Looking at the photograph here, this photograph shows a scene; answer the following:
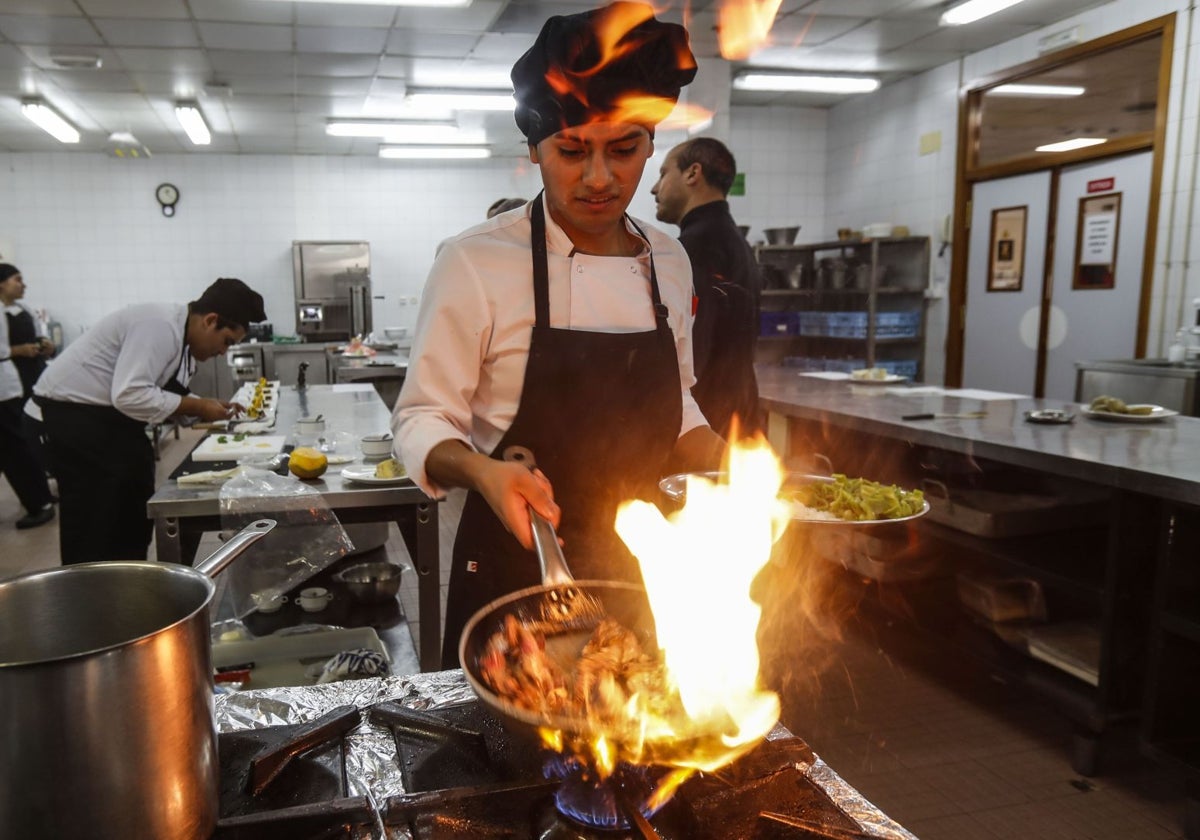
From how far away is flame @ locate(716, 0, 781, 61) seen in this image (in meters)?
5.83

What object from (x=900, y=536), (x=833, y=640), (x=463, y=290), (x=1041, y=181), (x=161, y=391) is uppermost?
(x=1041, y=181)

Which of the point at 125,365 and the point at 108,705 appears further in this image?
the point at 125,365

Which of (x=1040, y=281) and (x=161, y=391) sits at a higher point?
(x=1040, y=281)

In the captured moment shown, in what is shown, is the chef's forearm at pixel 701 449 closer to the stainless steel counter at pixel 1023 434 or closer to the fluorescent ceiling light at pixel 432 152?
the stainless steel counter at pixel 1023 434

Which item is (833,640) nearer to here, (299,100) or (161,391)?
(161,391)

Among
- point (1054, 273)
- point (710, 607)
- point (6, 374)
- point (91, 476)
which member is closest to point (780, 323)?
point (1054, 273)

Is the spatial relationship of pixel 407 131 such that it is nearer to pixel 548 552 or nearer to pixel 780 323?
pixel 780 323

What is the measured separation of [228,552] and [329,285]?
983 cm

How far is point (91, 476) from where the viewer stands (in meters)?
3.52

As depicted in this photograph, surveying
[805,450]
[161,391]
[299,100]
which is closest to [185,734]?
[161,391]

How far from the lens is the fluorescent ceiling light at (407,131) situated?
8477 millimetres

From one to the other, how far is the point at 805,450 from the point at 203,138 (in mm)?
7102

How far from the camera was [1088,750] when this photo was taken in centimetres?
259

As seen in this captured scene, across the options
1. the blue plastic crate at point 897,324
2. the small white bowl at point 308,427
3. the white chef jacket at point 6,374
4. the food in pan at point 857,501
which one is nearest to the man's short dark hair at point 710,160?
the food in pan at point 857,501
